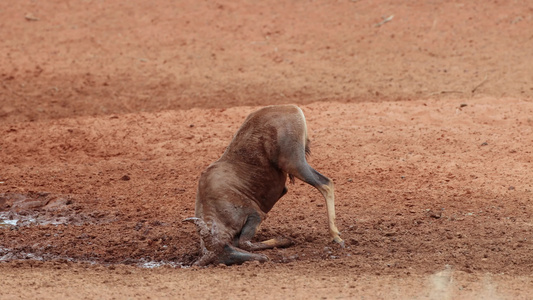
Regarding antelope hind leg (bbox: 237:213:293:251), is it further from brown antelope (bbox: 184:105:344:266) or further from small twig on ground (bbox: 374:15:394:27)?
small twig on ground (bbox: 374:15:394:27)

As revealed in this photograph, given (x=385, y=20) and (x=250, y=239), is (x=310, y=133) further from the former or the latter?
(x=385, y=20)

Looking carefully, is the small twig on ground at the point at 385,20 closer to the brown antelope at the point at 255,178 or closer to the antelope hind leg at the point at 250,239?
the brown antelope at the point at 255,178

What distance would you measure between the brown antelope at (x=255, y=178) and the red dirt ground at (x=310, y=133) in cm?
38

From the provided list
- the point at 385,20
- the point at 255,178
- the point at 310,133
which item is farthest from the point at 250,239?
the point at 385,20

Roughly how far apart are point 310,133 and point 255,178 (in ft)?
13.7

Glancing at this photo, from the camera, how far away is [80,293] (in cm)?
588

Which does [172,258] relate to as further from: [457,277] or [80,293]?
[457,277]

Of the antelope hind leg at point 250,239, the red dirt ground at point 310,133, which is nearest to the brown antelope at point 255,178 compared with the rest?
the antelope hind leg at point 250,239

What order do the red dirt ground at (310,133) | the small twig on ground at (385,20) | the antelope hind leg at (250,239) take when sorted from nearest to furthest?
the red dirt ground at (310,133), the antelope hind leg at (250,239), the small twig on ground at (385,20)

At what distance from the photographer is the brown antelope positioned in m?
6.92

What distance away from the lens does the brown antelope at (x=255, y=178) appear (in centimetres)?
692

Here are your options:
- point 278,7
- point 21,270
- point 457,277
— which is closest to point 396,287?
point 457,277

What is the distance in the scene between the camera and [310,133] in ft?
36.9

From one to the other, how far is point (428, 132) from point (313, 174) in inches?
172
